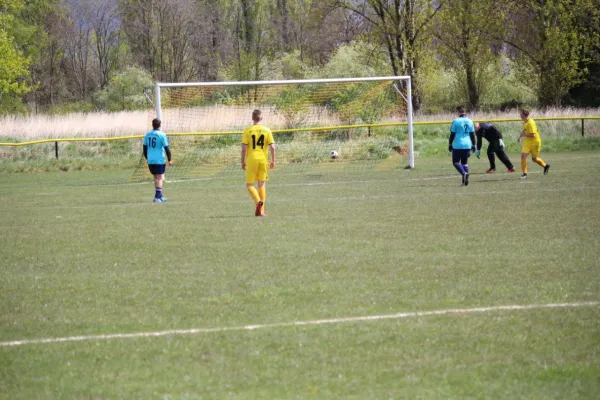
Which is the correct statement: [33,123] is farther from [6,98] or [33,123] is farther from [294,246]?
[294,246]

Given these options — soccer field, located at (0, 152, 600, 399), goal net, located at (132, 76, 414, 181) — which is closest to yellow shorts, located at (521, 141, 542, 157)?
soccer field, located at (0, 152, 600, 399)

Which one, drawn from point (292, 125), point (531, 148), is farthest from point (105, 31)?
point (531, 148)

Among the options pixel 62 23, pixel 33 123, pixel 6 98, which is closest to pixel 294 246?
pixel 33 123

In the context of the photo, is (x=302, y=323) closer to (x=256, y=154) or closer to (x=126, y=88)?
(x=256, y=154)

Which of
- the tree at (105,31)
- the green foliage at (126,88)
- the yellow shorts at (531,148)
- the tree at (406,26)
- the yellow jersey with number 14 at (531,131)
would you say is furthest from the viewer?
the tree at (105,31)

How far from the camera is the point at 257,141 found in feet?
50.6

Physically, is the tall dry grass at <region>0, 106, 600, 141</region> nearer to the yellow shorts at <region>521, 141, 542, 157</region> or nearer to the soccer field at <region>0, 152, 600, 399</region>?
the yellow shorts at <region>521, 141, 542, 157</region>

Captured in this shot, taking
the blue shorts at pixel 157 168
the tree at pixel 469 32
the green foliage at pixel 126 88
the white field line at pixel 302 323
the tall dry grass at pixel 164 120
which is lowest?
the white field line at pixel 302 323

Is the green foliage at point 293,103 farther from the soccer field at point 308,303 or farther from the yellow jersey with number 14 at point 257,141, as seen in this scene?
the yellow jersey with number 14 at point 257,141

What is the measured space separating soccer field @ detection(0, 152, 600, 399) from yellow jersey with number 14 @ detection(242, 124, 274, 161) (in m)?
1.09

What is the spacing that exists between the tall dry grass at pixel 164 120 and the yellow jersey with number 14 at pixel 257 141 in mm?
13393

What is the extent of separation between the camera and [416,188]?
65.8 feet

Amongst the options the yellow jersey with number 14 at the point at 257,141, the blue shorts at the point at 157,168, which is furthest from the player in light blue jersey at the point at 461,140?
the blue shorts at the point at 157,168

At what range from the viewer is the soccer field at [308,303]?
565cm
